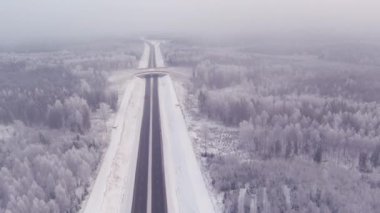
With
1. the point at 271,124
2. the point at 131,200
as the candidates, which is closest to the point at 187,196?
the point at 131,200

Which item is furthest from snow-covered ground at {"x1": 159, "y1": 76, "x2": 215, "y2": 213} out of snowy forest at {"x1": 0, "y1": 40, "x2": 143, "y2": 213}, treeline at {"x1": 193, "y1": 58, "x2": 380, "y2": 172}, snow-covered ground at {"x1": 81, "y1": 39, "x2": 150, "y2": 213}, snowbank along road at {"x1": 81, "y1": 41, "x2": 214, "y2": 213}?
snowy forest at {"x1": 0, "y1": 40, "x2": 143, "y2": 213}

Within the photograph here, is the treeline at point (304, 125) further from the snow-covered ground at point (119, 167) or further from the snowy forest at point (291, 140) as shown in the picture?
the snow-covered ground at point (119, 167)

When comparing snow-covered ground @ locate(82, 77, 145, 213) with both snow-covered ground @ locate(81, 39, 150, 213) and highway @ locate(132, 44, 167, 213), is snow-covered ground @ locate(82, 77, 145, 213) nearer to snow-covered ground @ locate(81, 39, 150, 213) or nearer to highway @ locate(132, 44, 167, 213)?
snow-covered ground @ locate(81, 39, 150, 213)

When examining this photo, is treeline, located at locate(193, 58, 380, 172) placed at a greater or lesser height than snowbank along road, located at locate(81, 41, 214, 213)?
greater

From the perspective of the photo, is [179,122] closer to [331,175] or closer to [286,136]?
[286,136]

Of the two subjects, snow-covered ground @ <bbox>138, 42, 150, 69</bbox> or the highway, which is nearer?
Result: the highway

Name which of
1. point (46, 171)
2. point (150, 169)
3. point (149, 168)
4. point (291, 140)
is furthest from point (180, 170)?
point (291, 140)
